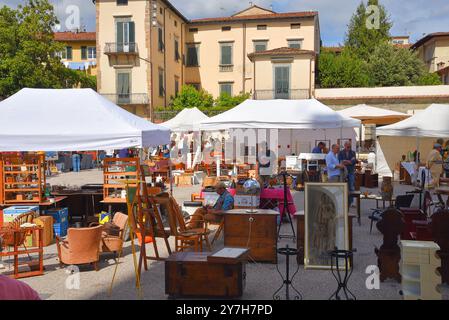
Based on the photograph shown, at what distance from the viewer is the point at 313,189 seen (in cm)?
632

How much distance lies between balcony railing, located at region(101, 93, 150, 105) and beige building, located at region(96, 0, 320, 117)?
0.23 ft

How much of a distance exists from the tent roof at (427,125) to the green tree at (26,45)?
77.5 feet

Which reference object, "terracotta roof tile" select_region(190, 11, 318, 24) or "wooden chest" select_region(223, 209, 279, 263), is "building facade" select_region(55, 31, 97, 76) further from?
"wooden chest" select_region(223, 209, 279, 263)

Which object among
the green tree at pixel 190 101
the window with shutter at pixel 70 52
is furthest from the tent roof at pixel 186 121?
the window with shutter at pixel 70 52

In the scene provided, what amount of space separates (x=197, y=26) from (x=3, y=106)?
107 ft

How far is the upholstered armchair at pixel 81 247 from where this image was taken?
657 centimetres

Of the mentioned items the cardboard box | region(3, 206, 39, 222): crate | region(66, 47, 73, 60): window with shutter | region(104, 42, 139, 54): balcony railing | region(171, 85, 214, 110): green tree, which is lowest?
the cardboard box

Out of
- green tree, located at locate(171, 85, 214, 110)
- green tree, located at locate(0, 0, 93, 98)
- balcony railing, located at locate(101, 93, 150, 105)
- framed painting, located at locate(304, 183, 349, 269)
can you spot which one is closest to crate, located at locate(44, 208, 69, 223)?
framed painting, located at locate(304, 183, 349, 269)

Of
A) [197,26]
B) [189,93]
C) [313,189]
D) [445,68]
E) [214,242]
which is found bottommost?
[214,242]

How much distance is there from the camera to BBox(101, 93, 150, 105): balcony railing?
34.0 m

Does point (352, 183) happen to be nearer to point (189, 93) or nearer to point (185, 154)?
point (185, 154)

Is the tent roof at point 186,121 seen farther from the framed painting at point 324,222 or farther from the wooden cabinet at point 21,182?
the framed painting at point 324,222
